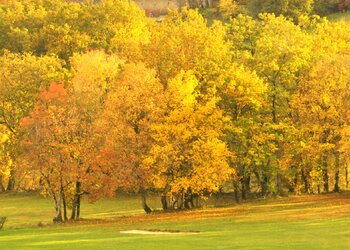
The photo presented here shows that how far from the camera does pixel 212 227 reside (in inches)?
2047

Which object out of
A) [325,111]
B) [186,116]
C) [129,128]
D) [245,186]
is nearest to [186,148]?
[186,116]

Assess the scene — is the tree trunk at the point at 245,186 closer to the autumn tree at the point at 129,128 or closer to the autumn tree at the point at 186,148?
the autumn tree at the point at 186,148

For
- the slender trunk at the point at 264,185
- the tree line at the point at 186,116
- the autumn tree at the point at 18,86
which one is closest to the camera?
the tree line at the point at 186,116

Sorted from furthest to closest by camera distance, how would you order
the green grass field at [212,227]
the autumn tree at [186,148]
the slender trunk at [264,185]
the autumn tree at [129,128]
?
the slender trunk at [264,185] < the autumn tree at [186,148] < the autumn tree at [129,128] < the green grass field at [212,227]

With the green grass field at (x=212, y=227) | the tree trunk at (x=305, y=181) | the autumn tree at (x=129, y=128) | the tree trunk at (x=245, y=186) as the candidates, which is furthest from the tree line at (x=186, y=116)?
the green grass field at (x=212, y=227)

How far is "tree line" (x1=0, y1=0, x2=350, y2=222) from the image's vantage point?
6719 centimetres

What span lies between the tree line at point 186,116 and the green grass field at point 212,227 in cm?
392

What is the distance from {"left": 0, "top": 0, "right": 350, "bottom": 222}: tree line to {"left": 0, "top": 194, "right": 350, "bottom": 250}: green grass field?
392cm

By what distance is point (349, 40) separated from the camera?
308 ft

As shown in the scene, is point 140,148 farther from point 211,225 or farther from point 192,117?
point 211,225

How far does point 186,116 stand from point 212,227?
18532mm

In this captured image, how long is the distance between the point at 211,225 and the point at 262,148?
75.4ft

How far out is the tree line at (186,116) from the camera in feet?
220

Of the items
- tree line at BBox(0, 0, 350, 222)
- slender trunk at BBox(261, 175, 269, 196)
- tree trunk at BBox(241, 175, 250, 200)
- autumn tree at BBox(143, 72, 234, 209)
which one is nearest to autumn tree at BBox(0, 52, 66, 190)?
A: tree line at BBox(0, 0, 350, 222)
